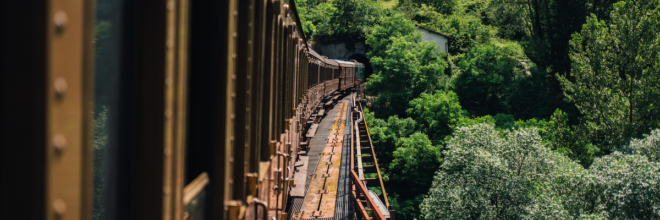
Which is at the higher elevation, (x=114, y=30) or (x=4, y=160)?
(x=114, y=30)

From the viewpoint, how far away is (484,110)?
3000 cm

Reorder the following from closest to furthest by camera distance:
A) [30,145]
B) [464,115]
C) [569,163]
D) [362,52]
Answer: [30,145], [569,163], [464,115], [362,52]

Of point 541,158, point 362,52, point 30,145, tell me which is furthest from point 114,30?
point 362,52

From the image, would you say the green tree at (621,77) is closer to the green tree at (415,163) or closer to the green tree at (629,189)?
the green tree at (629,189)

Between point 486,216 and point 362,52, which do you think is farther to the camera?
point 362,52

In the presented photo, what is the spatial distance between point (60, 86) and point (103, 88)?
300mm

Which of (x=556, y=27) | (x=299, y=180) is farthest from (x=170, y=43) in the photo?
(x=556, y=27)

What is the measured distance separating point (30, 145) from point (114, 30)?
0.39 m

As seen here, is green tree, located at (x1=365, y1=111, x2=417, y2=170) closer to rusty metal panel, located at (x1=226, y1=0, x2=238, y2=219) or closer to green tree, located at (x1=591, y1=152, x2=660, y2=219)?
green tree, located at (x1=591, y1=152, x2=660, y2=219)

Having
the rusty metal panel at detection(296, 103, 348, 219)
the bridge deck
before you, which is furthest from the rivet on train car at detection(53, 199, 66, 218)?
the rusty metal panel at detection(296, 103, 348, 219)

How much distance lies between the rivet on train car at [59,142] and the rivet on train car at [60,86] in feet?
0.20

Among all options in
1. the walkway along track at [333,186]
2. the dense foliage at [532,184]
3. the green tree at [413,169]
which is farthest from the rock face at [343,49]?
the walkway along track at [333,186]

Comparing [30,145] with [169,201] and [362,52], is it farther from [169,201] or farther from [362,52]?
[362,52]

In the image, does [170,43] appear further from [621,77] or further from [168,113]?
[621,77]
